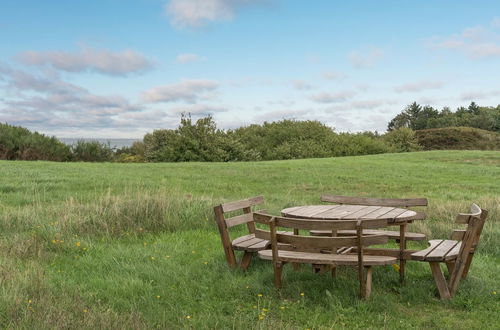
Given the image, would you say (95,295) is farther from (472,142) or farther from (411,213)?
(472,142)

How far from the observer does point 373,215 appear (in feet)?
21.7

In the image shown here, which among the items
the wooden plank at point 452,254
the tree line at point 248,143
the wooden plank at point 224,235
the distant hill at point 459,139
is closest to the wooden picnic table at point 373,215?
the wooden plank at point 452,254

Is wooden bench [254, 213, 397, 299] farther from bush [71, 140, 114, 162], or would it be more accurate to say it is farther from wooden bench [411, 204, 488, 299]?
bush [71, 140, 114, 162]

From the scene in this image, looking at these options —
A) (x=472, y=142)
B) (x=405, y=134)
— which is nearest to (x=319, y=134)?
(x=405, y=134)

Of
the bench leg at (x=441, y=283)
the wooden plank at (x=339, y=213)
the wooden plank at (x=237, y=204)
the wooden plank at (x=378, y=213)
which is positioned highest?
the wooden plank at (x=237, y=204)

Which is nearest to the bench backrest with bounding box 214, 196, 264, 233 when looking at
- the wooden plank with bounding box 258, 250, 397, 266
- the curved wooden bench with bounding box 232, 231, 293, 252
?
the curved wooden bench with bounding box 232, 231, 293, 252

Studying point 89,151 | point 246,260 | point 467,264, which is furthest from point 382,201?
point 89,151

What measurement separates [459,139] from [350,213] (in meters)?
54.5

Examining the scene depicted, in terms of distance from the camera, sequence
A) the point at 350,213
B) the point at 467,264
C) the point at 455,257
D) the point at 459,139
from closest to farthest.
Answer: the point at 455,257
the point at 467,264
the point at 350,213
the point at 459,139

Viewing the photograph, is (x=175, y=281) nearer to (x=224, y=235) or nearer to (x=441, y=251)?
(x=224, y=235)

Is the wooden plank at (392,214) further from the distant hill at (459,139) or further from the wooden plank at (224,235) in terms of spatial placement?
the distant hill at (459,139)

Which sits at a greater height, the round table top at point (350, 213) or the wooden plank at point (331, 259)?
the round table top at point (350, 213)

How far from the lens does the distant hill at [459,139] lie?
54.5 metres

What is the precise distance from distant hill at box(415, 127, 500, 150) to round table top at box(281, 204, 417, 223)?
5236cm
